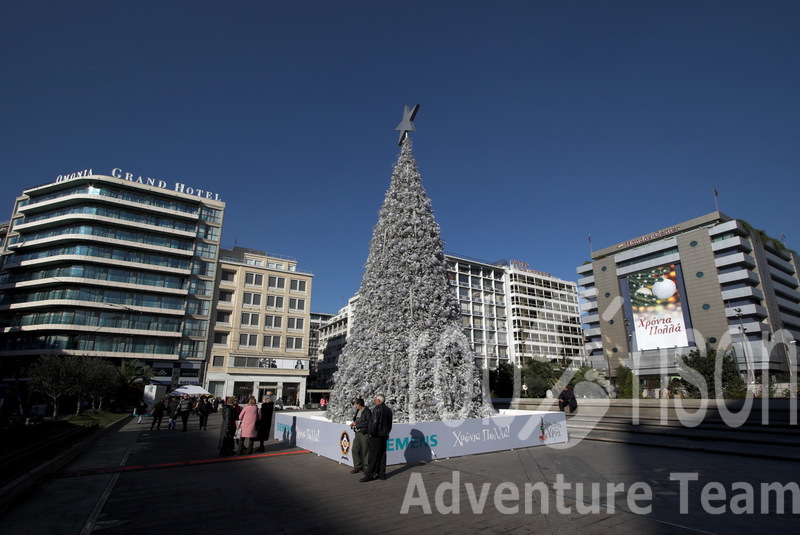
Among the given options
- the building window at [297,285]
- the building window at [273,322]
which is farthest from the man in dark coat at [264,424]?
the building window at [297,285]

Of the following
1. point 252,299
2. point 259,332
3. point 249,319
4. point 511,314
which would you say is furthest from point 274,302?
point 511,314

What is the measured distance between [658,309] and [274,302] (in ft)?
190

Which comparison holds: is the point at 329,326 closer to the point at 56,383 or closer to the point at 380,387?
the point at 56,383

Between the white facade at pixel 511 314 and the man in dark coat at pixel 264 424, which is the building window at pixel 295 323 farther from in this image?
the man in dark coat at pixel 264 424

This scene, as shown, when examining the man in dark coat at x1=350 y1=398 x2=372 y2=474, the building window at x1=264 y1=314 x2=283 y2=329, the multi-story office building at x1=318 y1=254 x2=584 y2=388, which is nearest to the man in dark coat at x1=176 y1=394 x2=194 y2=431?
the man in dark coat at x1=350 y1=398 x2=372 y2=474

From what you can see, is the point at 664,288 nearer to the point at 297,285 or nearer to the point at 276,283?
the point at 297,285

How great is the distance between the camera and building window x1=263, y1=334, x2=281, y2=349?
53.2m

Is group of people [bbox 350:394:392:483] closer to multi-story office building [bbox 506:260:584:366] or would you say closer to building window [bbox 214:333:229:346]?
building window [bbox 214:333:229:346]

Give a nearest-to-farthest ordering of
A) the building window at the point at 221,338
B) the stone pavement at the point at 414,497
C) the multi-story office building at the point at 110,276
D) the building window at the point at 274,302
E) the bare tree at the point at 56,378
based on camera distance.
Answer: the stone pavement at the point at 414,497 → the bare tree at the point at 56,378 → the multi-story office building at the point at 110,276 → the building window at the point at 221,338 → the building window at the point at 274,302

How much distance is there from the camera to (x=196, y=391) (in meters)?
31.1

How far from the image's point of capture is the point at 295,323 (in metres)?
56.0

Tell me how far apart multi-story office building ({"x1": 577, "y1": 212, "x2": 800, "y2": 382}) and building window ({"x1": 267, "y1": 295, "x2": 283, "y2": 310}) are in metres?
53.2

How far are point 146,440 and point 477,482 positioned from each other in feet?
43.6

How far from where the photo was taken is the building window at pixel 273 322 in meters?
53.9
